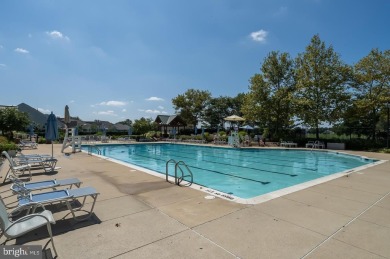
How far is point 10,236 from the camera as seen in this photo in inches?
112

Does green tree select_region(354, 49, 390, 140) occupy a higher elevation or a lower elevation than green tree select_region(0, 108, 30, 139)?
higher

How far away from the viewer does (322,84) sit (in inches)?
836

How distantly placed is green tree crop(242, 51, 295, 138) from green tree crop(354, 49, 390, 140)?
582 centimetres

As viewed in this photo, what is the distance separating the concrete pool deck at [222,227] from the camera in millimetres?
3135

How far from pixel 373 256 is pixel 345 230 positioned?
0.77 meters

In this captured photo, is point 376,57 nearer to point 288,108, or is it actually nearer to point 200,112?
point 288,108

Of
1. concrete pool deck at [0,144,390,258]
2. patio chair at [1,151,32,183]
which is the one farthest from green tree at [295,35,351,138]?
patio chair at [1,151,32,183]

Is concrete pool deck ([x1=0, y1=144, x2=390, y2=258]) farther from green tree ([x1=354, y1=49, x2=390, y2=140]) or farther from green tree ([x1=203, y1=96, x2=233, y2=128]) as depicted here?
green tree ([x1=203, y1=96, x2=233, y2=128])

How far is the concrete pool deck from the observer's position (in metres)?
3.13

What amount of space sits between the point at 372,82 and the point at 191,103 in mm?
28193

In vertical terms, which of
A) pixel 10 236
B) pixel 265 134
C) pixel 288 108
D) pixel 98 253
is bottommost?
pixel 98 253

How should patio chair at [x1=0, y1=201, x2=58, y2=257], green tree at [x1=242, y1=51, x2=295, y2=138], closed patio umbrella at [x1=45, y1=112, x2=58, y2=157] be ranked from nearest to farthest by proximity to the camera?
patio chair at [x1=0, y1=201, x2=58, y2=257] < closed patio umbrella at [x1=45, y1=112, x2=58, y2=157] < green tree at [x1=242, y1=51, x2=295, y2=138]

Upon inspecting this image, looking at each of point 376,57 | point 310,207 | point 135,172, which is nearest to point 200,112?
point 376,57

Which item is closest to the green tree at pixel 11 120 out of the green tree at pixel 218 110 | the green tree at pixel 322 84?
the green tree at pixel 322 84
